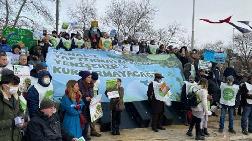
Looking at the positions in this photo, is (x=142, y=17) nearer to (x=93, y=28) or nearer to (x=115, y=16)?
(x=115, y=16)

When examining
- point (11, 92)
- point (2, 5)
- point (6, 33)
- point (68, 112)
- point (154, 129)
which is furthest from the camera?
point (2, 5)

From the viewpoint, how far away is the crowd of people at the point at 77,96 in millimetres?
7473

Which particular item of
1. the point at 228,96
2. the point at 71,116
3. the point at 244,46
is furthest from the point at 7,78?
the point at 244,46

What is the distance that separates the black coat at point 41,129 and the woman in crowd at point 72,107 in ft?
6.82

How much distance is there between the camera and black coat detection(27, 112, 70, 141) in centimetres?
707

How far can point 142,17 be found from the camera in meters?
48.5

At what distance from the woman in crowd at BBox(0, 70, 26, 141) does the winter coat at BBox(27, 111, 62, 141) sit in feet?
1.22

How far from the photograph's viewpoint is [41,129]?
7.12m

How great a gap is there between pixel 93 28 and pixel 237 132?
6.76 m

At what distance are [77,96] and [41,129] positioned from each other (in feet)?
8.33

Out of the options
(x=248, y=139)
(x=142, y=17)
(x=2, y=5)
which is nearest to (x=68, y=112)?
(x=248, y=139)

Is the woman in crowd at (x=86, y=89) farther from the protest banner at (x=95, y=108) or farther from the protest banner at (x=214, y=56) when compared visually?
the protest banner at (x=214, y=56)

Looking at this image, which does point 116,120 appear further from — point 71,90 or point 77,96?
point 71,90

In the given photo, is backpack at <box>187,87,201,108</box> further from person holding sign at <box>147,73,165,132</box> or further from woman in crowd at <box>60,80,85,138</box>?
woman in crowd at <box>60,80,85,138</box>
